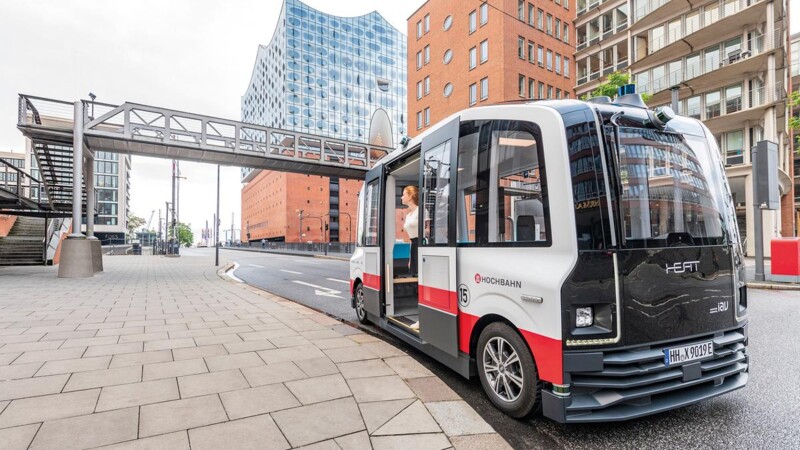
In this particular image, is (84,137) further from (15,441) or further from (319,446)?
(319,446)

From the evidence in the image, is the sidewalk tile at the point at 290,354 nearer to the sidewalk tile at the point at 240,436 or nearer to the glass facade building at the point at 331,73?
the sidewalk tile at the point at 240,436

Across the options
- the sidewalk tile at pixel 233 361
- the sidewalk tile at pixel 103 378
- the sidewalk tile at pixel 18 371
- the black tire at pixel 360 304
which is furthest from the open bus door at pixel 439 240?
the sidewalk tile at pixel 18 371

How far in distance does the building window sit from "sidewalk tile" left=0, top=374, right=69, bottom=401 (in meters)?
38.1

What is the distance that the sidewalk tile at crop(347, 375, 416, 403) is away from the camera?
3.53 metres

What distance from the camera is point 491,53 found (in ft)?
111

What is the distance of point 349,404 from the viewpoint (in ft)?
11.1

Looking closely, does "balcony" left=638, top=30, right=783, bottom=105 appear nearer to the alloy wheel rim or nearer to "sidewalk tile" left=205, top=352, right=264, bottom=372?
the alloy wheel rim

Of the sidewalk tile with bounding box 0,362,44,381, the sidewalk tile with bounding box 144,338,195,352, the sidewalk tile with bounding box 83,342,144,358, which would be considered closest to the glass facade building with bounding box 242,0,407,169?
the sidewalk tile with bounding box 144,338,195,352

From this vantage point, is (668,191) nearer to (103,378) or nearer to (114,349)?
(103,378)

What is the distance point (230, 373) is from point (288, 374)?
596 mm

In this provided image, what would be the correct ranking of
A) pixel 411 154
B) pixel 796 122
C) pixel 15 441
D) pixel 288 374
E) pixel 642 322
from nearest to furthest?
pixel 15 441, pixel 642 322, pixel 288 374, pixel 411 154, pixel 796 122

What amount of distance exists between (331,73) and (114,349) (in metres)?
93.0

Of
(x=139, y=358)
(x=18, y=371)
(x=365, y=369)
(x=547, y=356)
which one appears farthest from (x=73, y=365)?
(x=547, y=356)

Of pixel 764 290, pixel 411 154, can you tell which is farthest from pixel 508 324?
pixel 764 290
